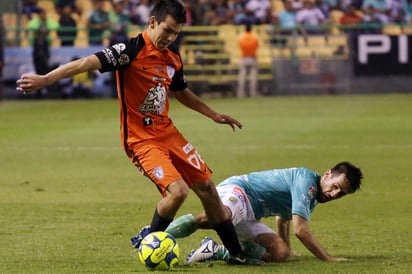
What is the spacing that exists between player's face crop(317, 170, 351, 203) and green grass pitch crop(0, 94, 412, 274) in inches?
21.5

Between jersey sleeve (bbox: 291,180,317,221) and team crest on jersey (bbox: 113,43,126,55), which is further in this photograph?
jersey sleeve (bbox: 291,180,317,221)

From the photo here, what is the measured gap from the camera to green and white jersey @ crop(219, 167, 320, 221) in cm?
905

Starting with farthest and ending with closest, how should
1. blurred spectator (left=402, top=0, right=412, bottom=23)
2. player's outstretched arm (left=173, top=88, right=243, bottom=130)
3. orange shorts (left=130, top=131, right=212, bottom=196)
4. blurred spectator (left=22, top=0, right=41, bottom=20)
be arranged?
blurred spectator (left=22, top=0, right=41, bottom=20), blurred spectator (left=402, top=0, right=412, bottom=23), player's outstretched arm (left=173, top=88, right=243, bottom=130), orange shorts (left=130, top=131, right=212, bottom=196)

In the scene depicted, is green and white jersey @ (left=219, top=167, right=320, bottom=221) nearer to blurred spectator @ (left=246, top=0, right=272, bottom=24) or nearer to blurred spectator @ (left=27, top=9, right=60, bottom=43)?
blurred spectator @ (left=27, top=9, right=60, bottom=43)

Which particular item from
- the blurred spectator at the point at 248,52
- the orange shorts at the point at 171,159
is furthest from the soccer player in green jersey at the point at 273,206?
the blurred spectator at the point at 248,52

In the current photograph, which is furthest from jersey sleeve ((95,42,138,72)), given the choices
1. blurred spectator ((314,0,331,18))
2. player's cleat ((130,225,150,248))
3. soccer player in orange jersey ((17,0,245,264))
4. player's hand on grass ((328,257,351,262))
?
blurred spectator ((314,0,331,18))

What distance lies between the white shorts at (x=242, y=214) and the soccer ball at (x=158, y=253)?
0.76 meters

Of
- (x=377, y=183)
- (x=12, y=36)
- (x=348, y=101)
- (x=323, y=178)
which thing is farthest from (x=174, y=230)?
(x=12, y=36)

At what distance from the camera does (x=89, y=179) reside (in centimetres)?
1535

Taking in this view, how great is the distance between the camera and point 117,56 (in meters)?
8.74

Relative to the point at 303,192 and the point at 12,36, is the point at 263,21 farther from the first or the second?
the point at 303,192

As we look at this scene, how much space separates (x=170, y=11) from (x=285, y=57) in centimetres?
2690

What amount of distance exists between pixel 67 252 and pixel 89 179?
18.9 feet

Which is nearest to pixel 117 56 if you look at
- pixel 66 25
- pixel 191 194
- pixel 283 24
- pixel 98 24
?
pixel 191 194
